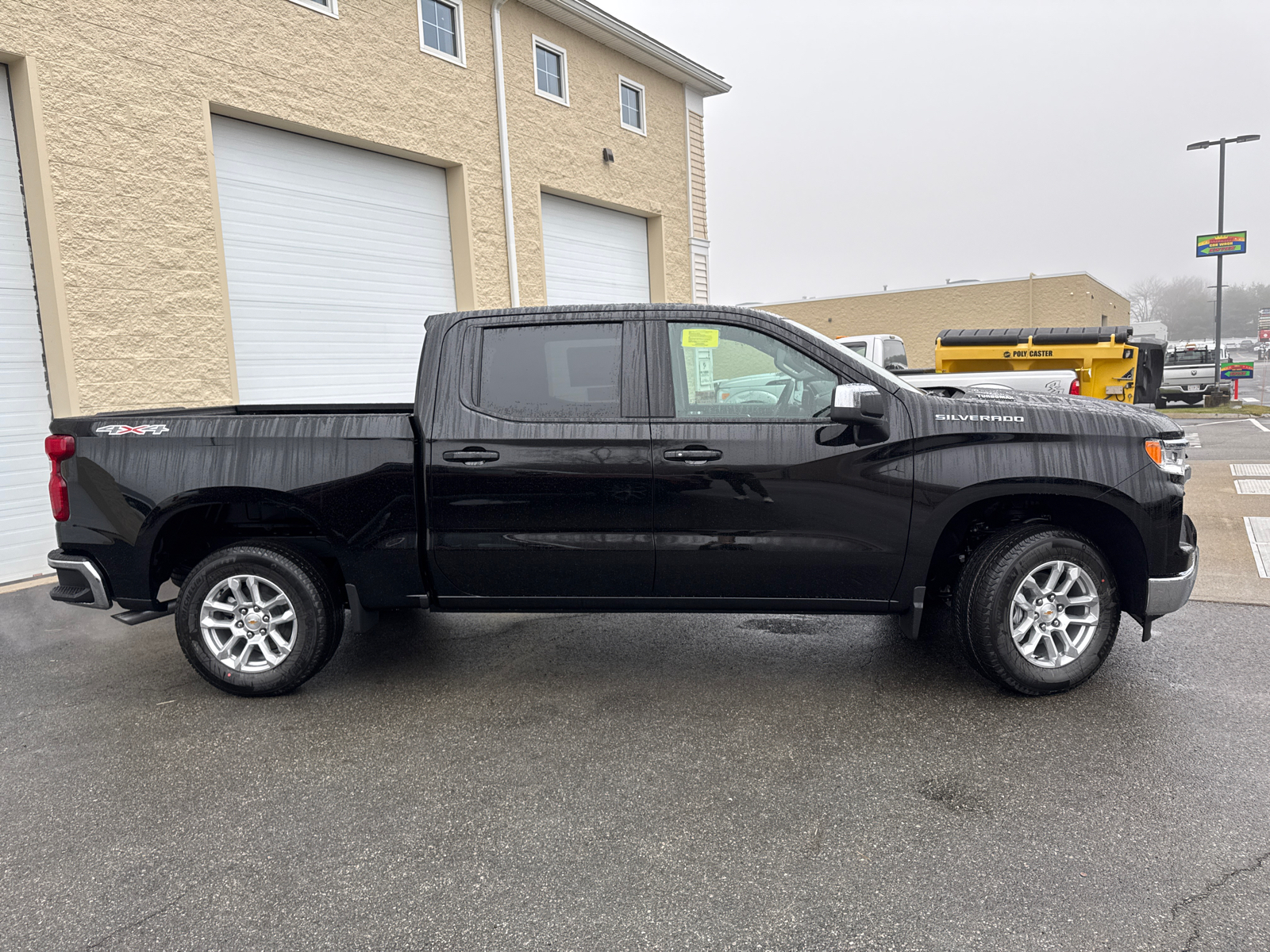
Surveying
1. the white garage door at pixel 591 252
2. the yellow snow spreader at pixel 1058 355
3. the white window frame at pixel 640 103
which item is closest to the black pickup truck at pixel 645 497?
the white garage door at pixel 591 252

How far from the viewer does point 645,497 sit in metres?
4.14

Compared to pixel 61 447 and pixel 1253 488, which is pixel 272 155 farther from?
pixel 1253 488

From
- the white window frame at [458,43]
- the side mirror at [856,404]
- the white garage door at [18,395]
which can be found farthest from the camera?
the white window frame at [458,43]

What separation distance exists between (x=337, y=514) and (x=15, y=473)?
5.21 metres

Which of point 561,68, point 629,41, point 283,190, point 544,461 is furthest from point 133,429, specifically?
point 629,41

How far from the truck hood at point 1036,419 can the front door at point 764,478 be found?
0.21 metres

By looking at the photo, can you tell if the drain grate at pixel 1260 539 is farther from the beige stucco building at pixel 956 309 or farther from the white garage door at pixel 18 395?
the beige stucco building at pixel 956 309

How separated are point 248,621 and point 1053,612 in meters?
3.93

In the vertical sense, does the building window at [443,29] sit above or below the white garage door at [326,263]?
above

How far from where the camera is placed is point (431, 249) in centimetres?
1146

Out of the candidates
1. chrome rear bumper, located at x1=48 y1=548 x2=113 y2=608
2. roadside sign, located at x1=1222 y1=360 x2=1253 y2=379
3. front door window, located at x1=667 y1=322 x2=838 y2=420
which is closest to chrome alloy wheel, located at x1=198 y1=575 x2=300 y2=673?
chrome rear bumper, located at x1=48 y1=548 x2=113 y2=608

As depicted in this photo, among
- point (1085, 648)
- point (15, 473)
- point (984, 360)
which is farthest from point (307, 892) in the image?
point (984, 360)

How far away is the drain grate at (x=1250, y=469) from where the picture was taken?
35.0 ft

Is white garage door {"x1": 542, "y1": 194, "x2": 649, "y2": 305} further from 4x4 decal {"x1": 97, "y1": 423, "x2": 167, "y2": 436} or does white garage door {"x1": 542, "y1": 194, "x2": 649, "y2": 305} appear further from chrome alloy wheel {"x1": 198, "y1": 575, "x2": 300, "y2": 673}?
chrome alloy wheel {"x1": 198, "y1": 575, "x2": 300, "y2": 673}
